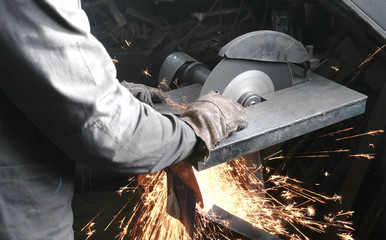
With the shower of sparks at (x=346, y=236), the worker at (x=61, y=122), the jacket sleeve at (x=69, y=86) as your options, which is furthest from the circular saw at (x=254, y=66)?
the shower of sparks at (x=346, y=236)

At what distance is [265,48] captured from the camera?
2.03 meters

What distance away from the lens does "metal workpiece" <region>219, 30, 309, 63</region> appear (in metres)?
1.95

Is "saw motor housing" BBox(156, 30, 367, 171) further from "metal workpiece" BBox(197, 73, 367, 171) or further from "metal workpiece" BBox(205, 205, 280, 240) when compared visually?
"metal workpiece" BBox(205, 205, 280, 240)

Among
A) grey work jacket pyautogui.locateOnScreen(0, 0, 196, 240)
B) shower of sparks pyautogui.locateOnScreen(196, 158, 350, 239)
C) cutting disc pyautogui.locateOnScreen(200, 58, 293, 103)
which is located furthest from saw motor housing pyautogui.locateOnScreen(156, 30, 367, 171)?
shower of sparks pyautogui.locateOnScreen(196, 158, 350, 239)

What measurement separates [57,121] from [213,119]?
2.01ft

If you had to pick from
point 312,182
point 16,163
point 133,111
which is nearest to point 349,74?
point 312,182

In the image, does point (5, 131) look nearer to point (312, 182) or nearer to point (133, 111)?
point (133, 111)

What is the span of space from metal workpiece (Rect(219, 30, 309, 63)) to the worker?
484mm

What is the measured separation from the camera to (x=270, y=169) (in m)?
3.39

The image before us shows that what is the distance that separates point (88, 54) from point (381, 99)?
6.89 ft

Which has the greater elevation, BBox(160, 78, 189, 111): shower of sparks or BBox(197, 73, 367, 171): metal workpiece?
BBox(197, 73, 367, 171): metal workpiece

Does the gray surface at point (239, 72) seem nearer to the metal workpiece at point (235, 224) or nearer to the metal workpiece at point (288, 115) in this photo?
the metal workpiece at point (288, 115)

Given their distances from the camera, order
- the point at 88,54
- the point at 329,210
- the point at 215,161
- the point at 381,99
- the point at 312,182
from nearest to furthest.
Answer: the point at 88,54
the point at 215,161
the point at 381,99
the point at 329,210
the point at 312,182

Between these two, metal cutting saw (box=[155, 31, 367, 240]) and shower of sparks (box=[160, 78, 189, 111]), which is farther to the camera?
shower of sparks (box=[160, 78, 189, 111])
